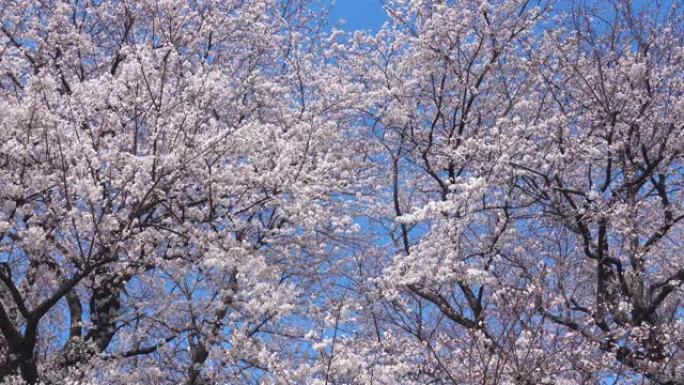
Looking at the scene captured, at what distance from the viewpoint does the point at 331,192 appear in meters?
11.6

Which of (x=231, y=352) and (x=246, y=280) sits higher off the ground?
(x=246, y=280)

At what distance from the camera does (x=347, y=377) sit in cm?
816

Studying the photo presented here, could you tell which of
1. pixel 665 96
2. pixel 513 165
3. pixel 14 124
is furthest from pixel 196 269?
pixel 665 96

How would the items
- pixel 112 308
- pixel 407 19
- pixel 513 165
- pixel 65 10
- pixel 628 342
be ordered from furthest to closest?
pixel 407 19 < pixel 65 10 < pixel 513 165 < pixel 112 308 < pixel 628 342

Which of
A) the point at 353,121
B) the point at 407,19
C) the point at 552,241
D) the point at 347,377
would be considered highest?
the point at 407,19

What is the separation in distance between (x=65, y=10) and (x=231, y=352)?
678 cm

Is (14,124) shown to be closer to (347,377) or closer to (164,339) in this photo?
(164,339)

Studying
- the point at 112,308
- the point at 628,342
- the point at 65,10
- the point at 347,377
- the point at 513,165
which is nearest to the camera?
the point at 347,377

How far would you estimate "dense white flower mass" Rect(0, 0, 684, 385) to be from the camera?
8.27 meters

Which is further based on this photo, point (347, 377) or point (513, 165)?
point (513, 165)

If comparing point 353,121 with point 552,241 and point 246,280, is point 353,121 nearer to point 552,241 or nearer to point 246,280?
point 552,241

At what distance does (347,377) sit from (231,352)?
1554 millimetres

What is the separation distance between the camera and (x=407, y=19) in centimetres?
1338

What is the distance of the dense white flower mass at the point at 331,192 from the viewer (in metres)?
8.27
